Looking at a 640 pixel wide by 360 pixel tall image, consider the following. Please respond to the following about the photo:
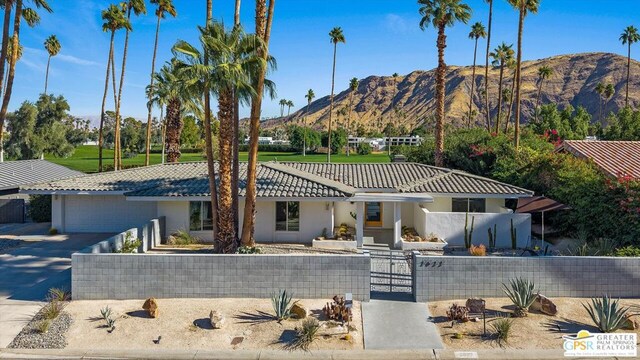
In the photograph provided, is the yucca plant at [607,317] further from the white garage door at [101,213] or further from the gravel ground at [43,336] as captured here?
the white garage door at [101,213]

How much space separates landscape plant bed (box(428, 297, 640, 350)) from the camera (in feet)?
36.8

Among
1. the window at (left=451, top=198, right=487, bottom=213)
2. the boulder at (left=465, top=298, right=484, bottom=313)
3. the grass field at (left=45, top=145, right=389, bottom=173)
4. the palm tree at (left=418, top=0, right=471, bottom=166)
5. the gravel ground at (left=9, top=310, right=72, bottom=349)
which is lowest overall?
the gravel ground at (left=9, top=310, right=72, bottom=349)

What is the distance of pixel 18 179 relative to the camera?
96.9 feet

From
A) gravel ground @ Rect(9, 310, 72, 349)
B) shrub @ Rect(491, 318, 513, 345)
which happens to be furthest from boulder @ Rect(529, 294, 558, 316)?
gravel ground @ Rect(9, 310, 72, 349)

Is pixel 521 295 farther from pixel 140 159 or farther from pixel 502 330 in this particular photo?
pixel 140 159

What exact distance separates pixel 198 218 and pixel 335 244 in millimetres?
6188

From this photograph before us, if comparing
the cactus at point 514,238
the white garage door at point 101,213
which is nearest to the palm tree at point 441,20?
the cactus at point 514,238

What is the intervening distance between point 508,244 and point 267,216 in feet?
34.3

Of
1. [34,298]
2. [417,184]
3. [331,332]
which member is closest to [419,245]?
[417,184]

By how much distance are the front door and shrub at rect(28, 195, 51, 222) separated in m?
17.5

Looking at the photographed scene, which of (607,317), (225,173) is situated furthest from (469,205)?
(225,173)

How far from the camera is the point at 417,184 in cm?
2281

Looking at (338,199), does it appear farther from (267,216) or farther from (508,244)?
(508,244)

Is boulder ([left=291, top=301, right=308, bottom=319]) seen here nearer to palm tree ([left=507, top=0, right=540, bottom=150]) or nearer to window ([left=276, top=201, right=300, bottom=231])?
window ([left=276, top=201, right=300, bottom=231])
